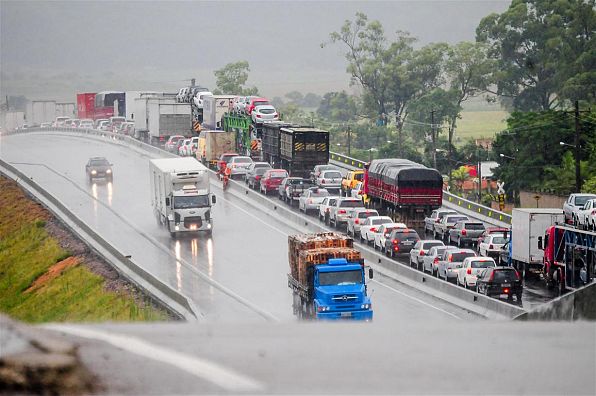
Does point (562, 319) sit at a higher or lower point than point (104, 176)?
higher

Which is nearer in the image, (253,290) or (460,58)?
(253,290)

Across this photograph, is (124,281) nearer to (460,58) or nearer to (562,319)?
(562,319)

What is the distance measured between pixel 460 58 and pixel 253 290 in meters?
122

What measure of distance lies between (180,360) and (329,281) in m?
28.7

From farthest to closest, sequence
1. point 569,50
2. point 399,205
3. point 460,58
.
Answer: point 460,58 → point 569,50 → point 399,205

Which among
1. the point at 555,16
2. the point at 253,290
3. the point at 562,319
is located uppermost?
the point at 555,16

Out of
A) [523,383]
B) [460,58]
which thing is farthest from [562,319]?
A: [460,58]

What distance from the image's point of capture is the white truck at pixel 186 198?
186ft

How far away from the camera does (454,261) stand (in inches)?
1837

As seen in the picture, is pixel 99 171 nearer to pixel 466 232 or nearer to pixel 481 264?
pixel 466 232

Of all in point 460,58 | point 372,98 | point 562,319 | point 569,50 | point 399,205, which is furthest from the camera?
point 372,98

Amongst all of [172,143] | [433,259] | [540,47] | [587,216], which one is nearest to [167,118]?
[172,143]

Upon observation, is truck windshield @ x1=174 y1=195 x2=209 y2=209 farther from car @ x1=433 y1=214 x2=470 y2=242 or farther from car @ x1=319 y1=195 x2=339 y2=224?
car @ x1=433 y1=214 x2=470 y2=242

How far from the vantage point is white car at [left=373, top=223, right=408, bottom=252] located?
54362mm
